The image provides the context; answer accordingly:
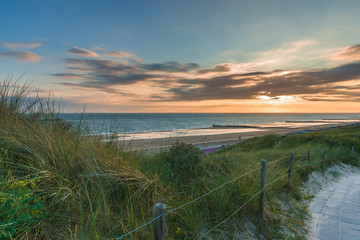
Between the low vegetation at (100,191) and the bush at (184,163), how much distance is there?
0.02m

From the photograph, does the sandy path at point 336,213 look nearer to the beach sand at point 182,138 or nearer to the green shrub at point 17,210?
the beach sand at point 182,138

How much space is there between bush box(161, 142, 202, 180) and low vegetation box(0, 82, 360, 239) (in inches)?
1.0

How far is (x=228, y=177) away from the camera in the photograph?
4859mm

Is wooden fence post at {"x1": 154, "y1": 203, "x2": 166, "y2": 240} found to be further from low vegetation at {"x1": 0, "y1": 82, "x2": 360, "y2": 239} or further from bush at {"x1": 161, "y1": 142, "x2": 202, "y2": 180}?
bush at {"x1": 161, "y1": 142, "x2": 202, "y2": 180}

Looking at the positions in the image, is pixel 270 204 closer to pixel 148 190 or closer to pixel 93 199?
pixel 148 190

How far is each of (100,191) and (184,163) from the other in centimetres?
235

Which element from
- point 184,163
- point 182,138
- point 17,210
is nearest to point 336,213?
point 184,163

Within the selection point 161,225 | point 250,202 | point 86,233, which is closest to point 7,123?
point 86,233

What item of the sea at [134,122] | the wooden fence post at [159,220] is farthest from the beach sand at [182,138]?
the wooden fence post at [159,220]

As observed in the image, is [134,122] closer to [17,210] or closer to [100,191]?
[100,191]

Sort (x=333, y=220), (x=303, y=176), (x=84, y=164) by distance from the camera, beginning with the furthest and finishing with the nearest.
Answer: (x=303, y=176) → (x=333, y=220) → (x=84, y=164)

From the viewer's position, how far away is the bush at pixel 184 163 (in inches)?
199

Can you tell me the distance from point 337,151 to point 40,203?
47.7 ft

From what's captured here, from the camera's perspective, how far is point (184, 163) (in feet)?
16.7
